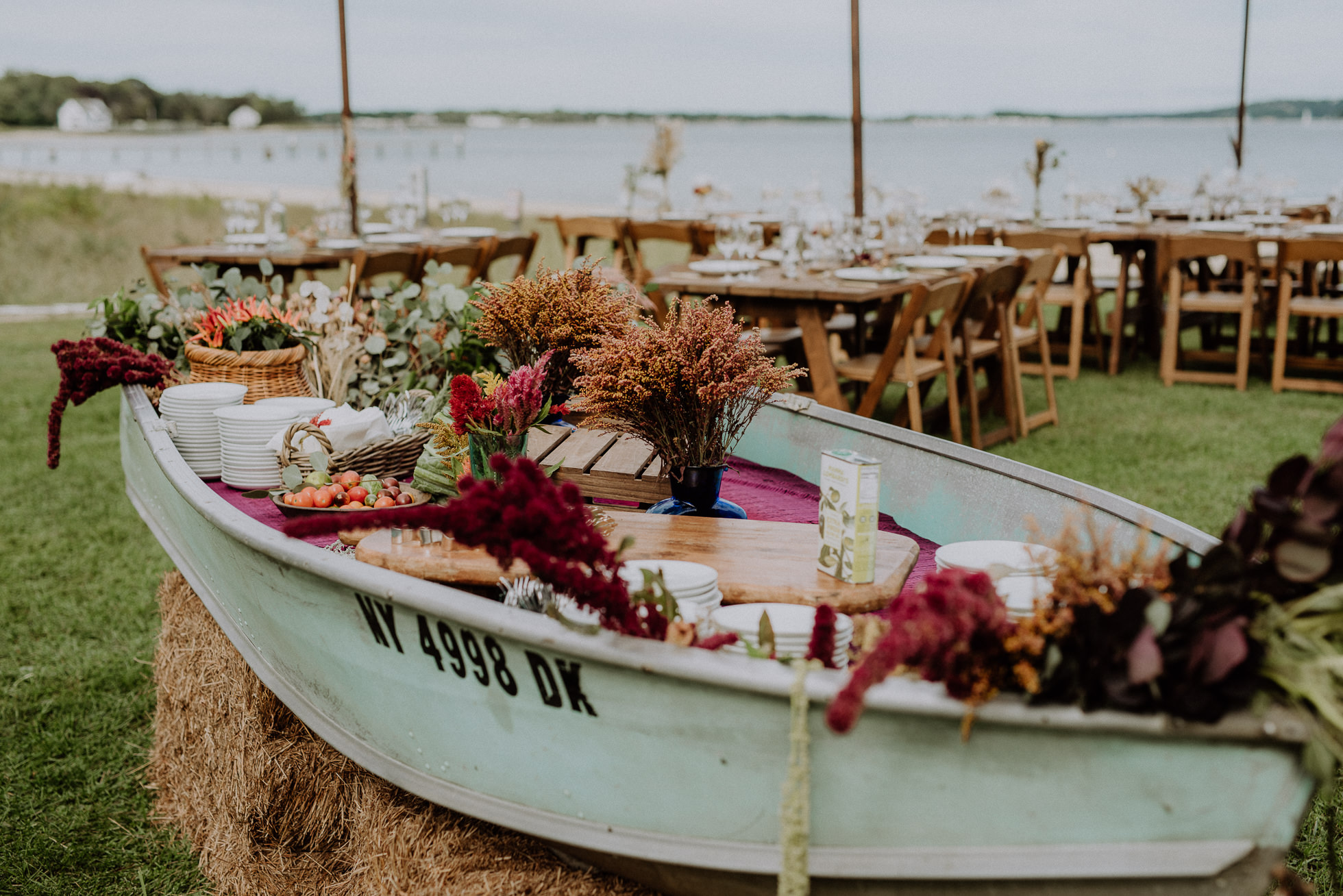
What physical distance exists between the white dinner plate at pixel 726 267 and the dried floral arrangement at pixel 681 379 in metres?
3.12

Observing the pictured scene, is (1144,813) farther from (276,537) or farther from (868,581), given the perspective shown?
(276,537)

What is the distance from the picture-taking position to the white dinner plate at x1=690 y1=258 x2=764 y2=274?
525 centimetres

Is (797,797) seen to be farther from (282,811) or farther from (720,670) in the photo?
(282,811)

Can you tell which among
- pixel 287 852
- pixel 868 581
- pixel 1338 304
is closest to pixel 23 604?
pixel 287 852

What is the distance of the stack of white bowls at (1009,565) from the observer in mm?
1548

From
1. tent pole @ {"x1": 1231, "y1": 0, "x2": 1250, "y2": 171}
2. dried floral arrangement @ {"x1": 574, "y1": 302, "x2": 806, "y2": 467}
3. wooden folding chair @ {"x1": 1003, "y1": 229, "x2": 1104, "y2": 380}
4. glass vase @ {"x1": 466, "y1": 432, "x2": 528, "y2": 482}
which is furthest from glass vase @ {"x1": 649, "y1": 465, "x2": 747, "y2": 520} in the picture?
tent pole @ {"x1": 1231, "y1": 0, "x2": 1250, "y2": 171}

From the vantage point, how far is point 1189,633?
1173 mm

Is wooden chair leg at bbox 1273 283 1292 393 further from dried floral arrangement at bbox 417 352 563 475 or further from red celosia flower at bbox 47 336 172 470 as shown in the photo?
red celosia flower at bbox 47 336 172 470

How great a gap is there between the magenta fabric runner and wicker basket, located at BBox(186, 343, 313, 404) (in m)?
0.39

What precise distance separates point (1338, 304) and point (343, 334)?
5.95 metres

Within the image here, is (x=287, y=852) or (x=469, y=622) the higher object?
(x=469, y=622)

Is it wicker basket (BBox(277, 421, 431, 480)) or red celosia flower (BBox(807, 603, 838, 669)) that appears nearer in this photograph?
red celosia flower (BBox(807, 603, 838, 669))

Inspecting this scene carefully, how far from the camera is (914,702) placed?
126cm

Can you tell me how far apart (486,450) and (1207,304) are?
617cm
